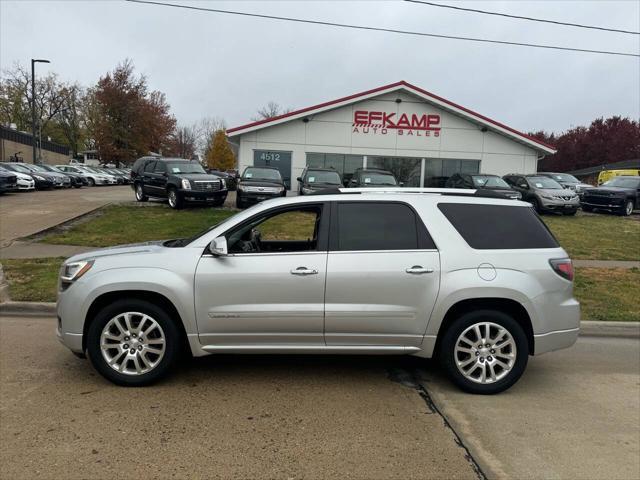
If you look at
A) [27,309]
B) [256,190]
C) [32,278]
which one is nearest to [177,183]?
[256,190]

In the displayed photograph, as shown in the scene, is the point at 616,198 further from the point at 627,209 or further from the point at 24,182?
the point at 24,182

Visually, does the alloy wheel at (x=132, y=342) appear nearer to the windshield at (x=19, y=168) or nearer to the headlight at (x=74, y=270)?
the headlight at (x=74, y=270)

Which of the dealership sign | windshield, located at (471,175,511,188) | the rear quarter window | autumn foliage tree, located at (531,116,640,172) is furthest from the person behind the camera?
autumn foliage tree, located at (531,116,640,172)

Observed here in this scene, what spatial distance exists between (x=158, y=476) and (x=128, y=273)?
71.4 inches

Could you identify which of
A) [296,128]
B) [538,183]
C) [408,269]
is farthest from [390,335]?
[296,128]

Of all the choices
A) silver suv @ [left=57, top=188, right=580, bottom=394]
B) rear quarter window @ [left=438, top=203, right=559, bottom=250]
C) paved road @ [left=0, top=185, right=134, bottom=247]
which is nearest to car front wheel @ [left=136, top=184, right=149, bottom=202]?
paved road @ [left=0, top=185, right=134, bottom=247]

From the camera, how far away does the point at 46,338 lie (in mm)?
5898

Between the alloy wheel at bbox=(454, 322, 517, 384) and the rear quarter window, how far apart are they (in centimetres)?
73

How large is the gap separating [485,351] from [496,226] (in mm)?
1121

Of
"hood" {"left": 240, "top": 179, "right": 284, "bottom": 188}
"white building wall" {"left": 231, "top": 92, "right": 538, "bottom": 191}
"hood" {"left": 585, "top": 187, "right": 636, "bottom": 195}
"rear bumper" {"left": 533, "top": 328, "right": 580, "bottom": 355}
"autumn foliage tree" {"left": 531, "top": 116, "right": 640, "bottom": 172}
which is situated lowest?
"rear bumper" {"left": 533, "top": 328, "right": 580, "bottom": 355}

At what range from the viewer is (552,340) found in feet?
14.9

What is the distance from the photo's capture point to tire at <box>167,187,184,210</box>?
1777 centimetres

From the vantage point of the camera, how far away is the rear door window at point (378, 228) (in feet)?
14.8

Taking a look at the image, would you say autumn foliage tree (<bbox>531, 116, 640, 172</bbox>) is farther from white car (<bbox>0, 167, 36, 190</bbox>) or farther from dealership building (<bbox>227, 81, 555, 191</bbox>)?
white car (<bbox>0, 167, 36, 190</bbox>)
